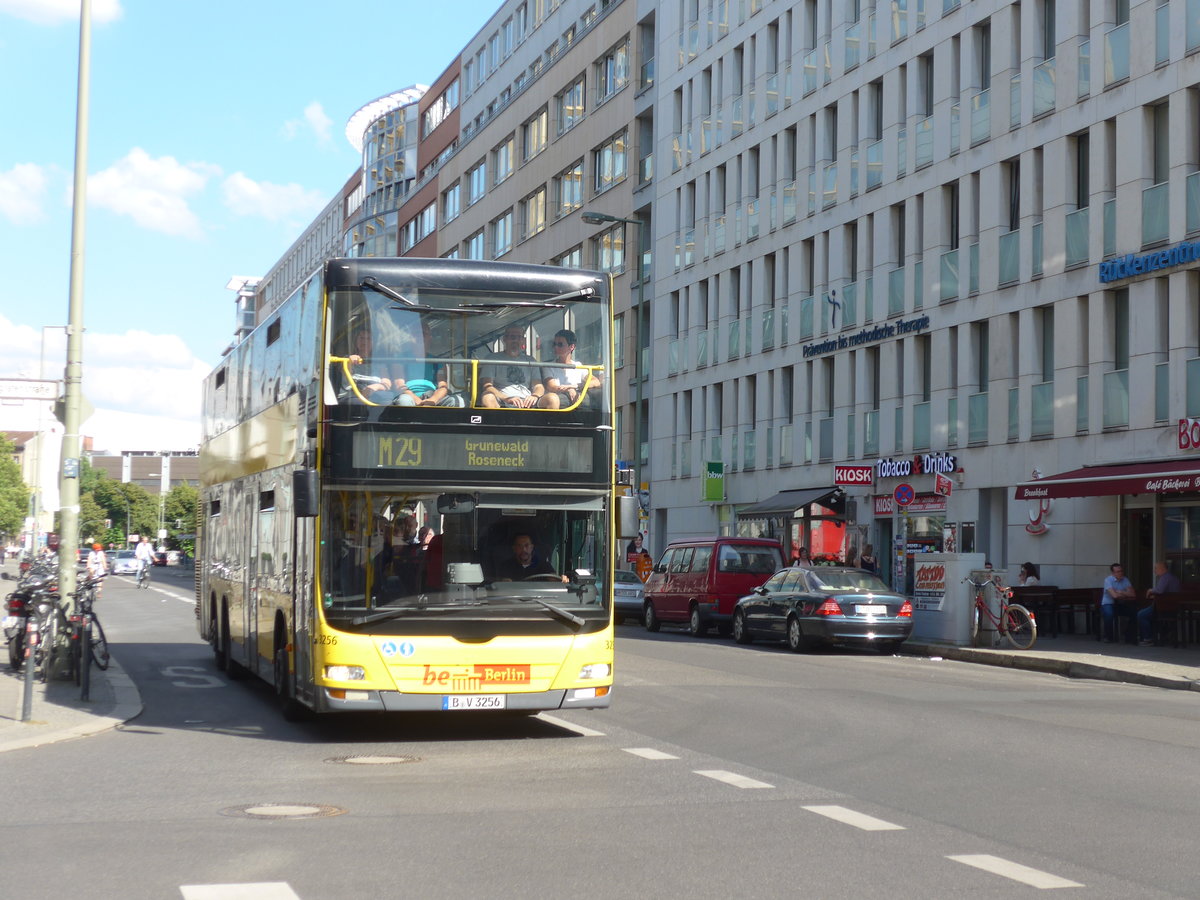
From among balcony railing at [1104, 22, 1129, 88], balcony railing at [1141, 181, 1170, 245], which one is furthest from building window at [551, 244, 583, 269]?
balcony railing at [1141, 181, 1170, 245]

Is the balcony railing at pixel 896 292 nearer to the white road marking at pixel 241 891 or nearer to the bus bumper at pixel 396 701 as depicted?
the bus bumper at pixel 396 701

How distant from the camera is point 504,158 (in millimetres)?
79000

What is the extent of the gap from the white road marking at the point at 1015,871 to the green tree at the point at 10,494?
5179 inches

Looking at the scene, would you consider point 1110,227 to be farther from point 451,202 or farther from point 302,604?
point 451,202

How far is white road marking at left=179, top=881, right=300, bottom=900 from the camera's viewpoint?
23.2 ft

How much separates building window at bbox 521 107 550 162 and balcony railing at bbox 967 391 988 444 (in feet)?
124

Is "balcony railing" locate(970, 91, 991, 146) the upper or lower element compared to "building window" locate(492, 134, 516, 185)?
lower

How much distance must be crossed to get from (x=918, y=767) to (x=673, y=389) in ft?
150

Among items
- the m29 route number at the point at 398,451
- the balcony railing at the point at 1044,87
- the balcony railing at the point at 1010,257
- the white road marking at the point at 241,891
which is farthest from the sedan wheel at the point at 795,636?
the white road marking at the point at 241,891

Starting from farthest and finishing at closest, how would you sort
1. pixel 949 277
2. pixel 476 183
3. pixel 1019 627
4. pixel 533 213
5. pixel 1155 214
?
pixel 476 183 → pixel 533 213 → pixel 949 277 → pixel 1155 214 → pixel 1019 627

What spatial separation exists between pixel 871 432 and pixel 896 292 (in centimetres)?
365

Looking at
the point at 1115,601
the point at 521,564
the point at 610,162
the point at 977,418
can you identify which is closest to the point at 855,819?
the point at 521,564

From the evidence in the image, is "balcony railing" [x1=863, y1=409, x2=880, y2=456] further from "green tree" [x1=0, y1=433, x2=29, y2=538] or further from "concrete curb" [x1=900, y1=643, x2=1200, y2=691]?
"green tree" [x1=0, y1=433, x2=29, y2=538]

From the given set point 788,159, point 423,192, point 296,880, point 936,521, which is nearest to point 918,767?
point 296,880
